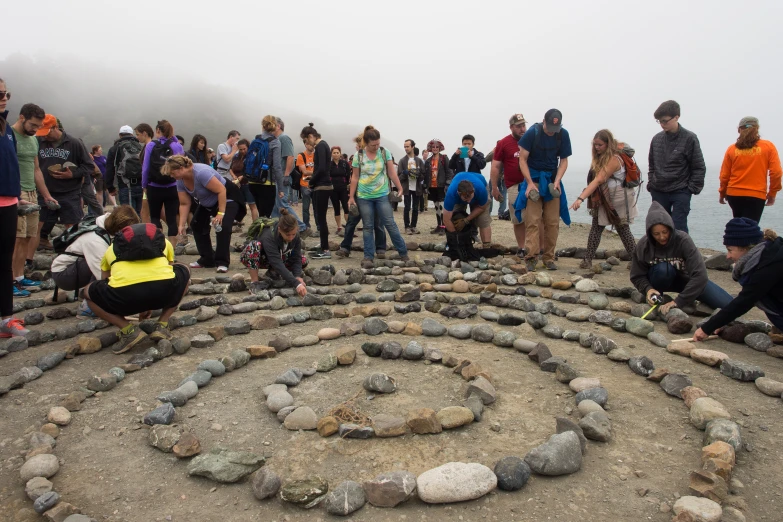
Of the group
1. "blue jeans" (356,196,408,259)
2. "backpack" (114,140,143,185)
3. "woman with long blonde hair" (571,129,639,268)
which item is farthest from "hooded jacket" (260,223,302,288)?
"backpack" (114,140,143,185)

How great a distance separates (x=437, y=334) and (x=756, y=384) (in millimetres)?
2569

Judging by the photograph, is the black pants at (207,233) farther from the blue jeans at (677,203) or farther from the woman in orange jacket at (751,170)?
the woman in orange jacket at (751,170)

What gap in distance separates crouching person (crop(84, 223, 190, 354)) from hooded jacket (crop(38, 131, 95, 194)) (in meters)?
3.82

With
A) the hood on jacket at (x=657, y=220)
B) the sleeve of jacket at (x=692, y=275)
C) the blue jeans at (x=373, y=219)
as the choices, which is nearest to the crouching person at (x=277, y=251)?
the blue jeans at (x=373, y=219)

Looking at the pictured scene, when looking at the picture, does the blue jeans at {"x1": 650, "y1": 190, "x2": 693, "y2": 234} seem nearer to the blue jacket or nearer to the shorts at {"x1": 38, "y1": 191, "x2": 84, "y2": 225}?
the blue jacket

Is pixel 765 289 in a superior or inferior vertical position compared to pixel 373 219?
inferior

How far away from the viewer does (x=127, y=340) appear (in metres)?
5.00

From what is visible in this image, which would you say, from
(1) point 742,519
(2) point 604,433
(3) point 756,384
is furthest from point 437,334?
(1) point 742,519

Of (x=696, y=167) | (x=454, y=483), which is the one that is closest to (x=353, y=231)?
(x=696, y=167)

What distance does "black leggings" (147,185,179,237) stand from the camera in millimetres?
8414

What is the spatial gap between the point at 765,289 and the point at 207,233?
6.86m

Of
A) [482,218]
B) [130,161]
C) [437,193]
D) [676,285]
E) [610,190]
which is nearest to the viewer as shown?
[676,285]

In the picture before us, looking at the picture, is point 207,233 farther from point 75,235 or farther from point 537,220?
point 537,220

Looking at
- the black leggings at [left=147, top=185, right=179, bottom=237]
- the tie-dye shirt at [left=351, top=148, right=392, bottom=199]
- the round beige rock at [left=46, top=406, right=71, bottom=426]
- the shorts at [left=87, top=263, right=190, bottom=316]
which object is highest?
the tie-dye shirt at [left=351, top=148, right=392, bottom=199]
